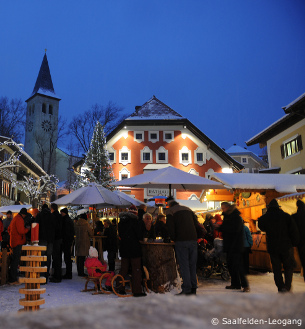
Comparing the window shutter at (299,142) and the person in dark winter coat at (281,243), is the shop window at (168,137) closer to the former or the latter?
the window shutter at (299,142)

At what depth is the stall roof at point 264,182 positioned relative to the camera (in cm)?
1214

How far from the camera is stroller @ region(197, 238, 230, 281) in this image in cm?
956

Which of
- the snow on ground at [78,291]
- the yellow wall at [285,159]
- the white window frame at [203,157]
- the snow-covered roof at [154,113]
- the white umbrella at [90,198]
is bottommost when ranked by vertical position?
the snow on ground at [78,291]

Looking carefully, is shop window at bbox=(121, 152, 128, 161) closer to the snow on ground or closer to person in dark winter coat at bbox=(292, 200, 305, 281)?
the snow on ground

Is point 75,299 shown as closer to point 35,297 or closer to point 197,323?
point 35,297

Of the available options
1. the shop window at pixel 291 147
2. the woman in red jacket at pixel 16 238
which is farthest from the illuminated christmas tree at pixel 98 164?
the woman in red jacket at pixel 16 238

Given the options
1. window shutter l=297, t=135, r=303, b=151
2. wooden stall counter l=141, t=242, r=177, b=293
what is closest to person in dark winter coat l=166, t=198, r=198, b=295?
wooden stall counter l=141, t=242, r=177, b=293

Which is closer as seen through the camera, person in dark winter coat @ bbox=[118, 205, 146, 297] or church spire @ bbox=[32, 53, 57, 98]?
person in dark winter coat @ bbox=[118, 205, 146, 297]

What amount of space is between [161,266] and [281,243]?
2.47 metres

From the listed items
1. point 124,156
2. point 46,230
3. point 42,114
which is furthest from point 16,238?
point 42,114

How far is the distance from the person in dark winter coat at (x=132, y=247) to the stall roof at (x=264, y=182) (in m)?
5.34

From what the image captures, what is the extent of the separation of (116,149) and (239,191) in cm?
2750

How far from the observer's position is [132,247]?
7.50 m

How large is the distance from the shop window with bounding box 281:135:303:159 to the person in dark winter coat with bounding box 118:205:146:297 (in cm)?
1681
